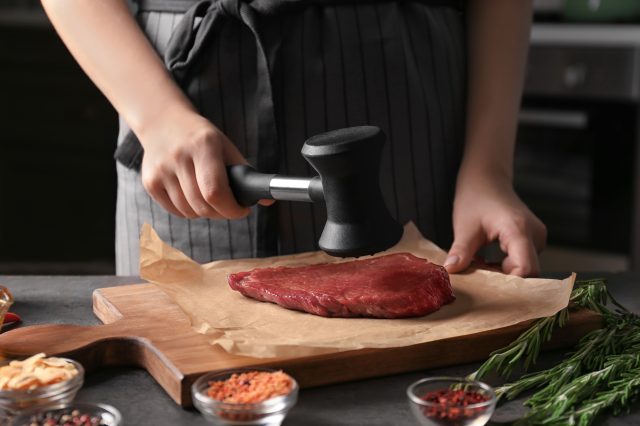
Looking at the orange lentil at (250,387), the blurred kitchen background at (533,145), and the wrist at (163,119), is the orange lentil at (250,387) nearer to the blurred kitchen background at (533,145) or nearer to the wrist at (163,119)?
the wrist at (163,119)

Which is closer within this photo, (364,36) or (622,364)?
(622,364)

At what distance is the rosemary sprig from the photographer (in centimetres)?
104

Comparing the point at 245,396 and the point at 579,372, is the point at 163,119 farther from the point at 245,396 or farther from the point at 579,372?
the point at 579,372

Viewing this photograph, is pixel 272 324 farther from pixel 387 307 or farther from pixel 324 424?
pixel 324 424

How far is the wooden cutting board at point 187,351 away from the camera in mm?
1166

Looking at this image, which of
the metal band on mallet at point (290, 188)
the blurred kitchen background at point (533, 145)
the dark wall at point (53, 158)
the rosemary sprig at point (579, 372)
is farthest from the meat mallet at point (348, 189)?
→ the dark wall at point (53, 158)

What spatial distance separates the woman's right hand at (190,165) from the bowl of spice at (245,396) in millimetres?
409

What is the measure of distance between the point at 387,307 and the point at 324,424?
313 millimetres

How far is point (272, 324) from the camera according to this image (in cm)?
132

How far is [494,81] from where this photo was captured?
184 cm

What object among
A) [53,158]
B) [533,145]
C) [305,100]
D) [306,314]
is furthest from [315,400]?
[53,158]

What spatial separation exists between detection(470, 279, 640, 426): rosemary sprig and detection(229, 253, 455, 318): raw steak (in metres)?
0.15

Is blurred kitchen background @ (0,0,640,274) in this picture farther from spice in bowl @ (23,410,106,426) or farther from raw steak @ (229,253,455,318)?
spice in bowl @ (23,410,106,426)

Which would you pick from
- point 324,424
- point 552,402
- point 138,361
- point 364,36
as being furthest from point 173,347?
point 364,36
